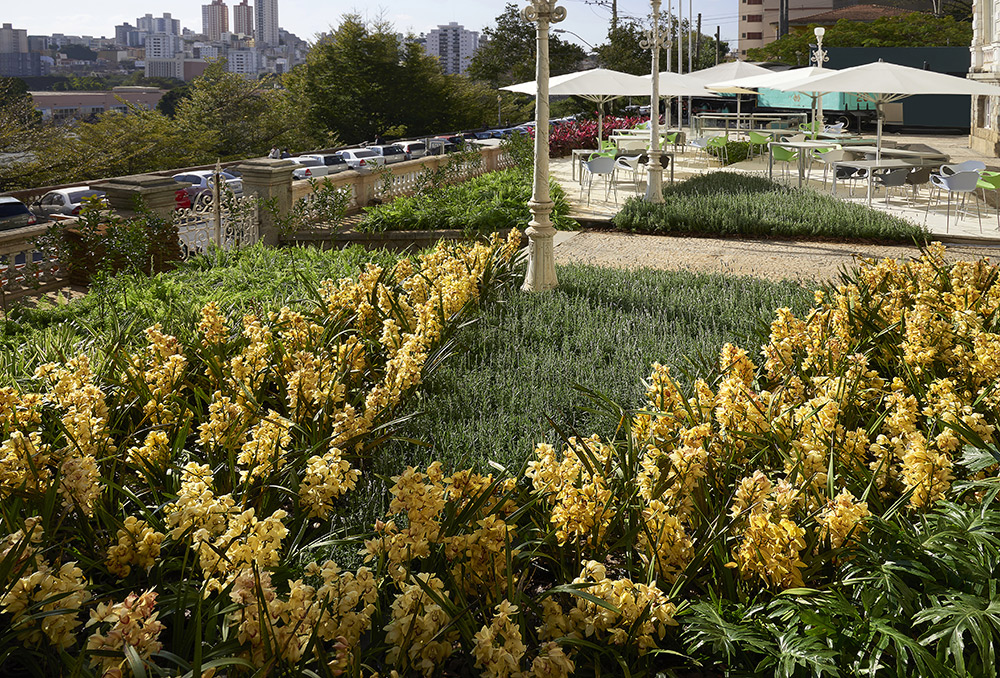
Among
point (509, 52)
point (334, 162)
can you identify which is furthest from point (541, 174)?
point (509, 52)

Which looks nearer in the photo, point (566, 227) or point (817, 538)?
point (817, 538)

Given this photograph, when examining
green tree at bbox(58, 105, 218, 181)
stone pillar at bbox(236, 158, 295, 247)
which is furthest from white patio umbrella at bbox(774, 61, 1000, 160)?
green tree at bbox(58, 105, 218, 181)

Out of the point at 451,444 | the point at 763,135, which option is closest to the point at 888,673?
the point at 451,444

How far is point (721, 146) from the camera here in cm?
2572

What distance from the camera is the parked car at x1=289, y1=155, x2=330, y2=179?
34562 mm

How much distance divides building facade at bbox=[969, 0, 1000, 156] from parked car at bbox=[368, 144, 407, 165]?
24.6 metres

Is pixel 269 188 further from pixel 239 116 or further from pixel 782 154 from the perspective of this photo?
pixel 239 116

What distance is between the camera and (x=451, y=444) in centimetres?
459

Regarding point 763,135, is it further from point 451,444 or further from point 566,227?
point 451,444

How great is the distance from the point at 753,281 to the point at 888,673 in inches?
262

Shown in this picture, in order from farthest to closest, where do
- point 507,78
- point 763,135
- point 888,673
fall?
1. point 507,78
2. point 763,135
3. point 888,673

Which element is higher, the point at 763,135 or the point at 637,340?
the point at 763,135

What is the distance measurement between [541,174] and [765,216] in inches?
260

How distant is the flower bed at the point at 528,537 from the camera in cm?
264
